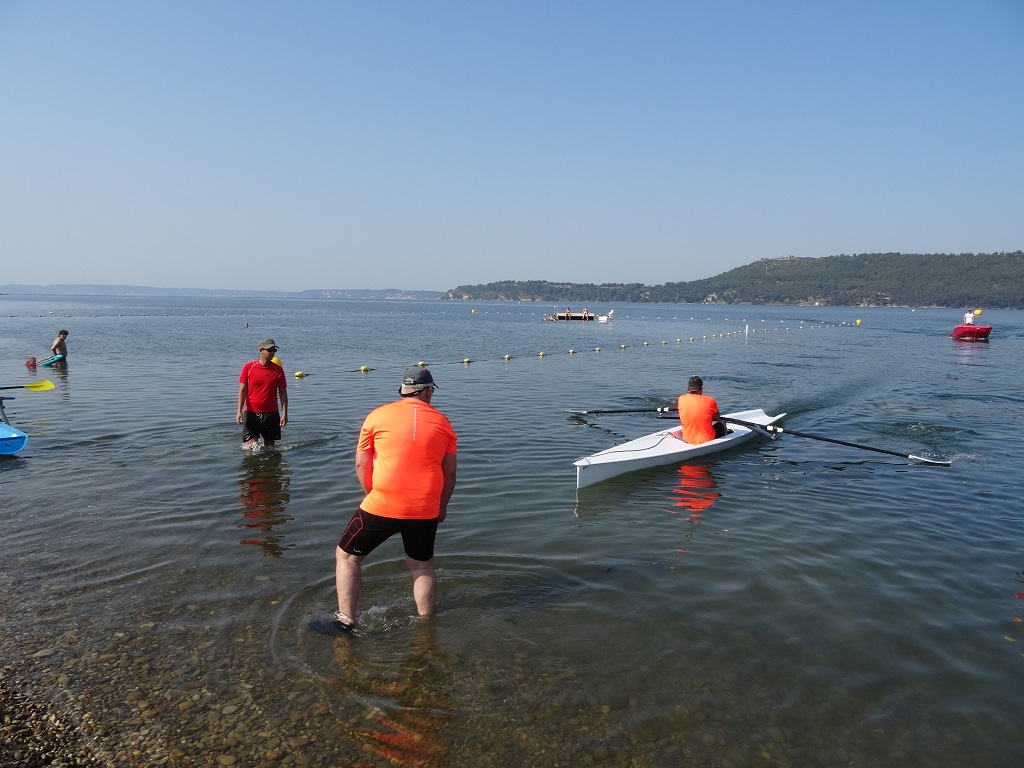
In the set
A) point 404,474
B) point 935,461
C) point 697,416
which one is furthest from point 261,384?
point 935,461

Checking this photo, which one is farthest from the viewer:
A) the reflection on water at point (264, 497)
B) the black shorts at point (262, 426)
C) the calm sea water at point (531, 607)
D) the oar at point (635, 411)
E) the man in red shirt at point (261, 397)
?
the oar at point (635, 411)

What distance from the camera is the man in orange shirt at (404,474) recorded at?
5301 millimetres

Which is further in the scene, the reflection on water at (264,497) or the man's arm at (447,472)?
the reflection on water at (264,497)

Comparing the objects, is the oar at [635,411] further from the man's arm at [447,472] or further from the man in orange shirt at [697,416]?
the man's arm at [447,472]

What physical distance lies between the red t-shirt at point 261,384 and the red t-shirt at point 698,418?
7927 mm

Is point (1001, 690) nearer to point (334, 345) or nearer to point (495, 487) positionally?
point (495, 487)

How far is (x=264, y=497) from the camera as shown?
977 centimetres

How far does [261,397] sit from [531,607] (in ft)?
23.8

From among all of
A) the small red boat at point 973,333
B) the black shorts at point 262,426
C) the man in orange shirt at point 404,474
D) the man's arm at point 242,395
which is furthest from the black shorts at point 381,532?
the small red boat at point 973,333

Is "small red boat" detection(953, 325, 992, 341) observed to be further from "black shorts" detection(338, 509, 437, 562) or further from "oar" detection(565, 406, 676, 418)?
"black shorts" detection(338, 509, 437, 562)

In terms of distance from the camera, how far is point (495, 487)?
10.8 m

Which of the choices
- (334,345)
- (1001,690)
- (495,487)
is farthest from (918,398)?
(334,345)

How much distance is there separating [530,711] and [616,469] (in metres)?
6.99

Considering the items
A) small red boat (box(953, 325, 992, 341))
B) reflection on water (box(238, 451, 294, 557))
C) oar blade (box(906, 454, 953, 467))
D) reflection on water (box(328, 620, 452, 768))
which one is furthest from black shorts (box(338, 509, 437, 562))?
small red boat (box(953, 325, 992, 341))
